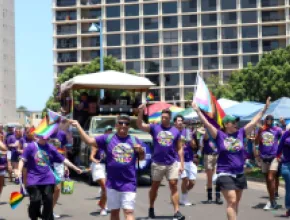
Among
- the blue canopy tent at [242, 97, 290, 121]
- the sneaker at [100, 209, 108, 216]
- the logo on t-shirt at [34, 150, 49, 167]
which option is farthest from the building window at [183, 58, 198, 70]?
the logo on t-shirt at [34, 150, 49, 167]

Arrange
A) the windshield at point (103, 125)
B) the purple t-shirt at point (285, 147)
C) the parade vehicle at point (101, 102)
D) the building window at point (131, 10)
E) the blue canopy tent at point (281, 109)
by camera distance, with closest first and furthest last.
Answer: the purple t-shirt at point (285, 147) → the windshield at point (103, 125) → the parade vehicle at point (101, 102) → the blue canopy tent at point (281, 109) → the building window at point (131, 10)

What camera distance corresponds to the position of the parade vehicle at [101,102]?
18.2 m

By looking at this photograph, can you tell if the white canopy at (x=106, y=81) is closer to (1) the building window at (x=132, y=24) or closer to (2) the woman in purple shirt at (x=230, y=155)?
(2) the woman in purple shirt at (x=230, y=155)

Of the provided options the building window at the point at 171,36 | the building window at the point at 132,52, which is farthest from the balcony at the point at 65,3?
the building window at the point at 171,36

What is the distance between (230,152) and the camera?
866 centimetres

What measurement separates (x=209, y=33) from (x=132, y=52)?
12110 mm

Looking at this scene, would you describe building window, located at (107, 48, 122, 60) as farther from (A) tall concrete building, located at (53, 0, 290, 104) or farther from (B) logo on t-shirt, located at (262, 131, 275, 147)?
(B) logo on t-shirt, located at (262, 131, 275, 147)

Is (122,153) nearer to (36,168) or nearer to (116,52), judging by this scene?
(36,168)

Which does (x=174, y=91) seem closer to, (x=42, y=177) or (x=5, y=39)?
(x=5, y=39)

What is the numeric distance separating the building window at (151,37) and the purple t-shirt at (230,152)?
82140 millimetres

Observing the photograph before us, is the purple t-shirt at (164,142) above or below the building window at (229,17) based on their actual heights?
below

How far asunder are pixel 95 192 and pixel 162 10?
76648mm

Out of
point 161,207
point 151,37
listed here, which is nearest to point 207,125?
point 161,207

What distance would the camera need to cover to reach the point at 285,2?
86750 mm
